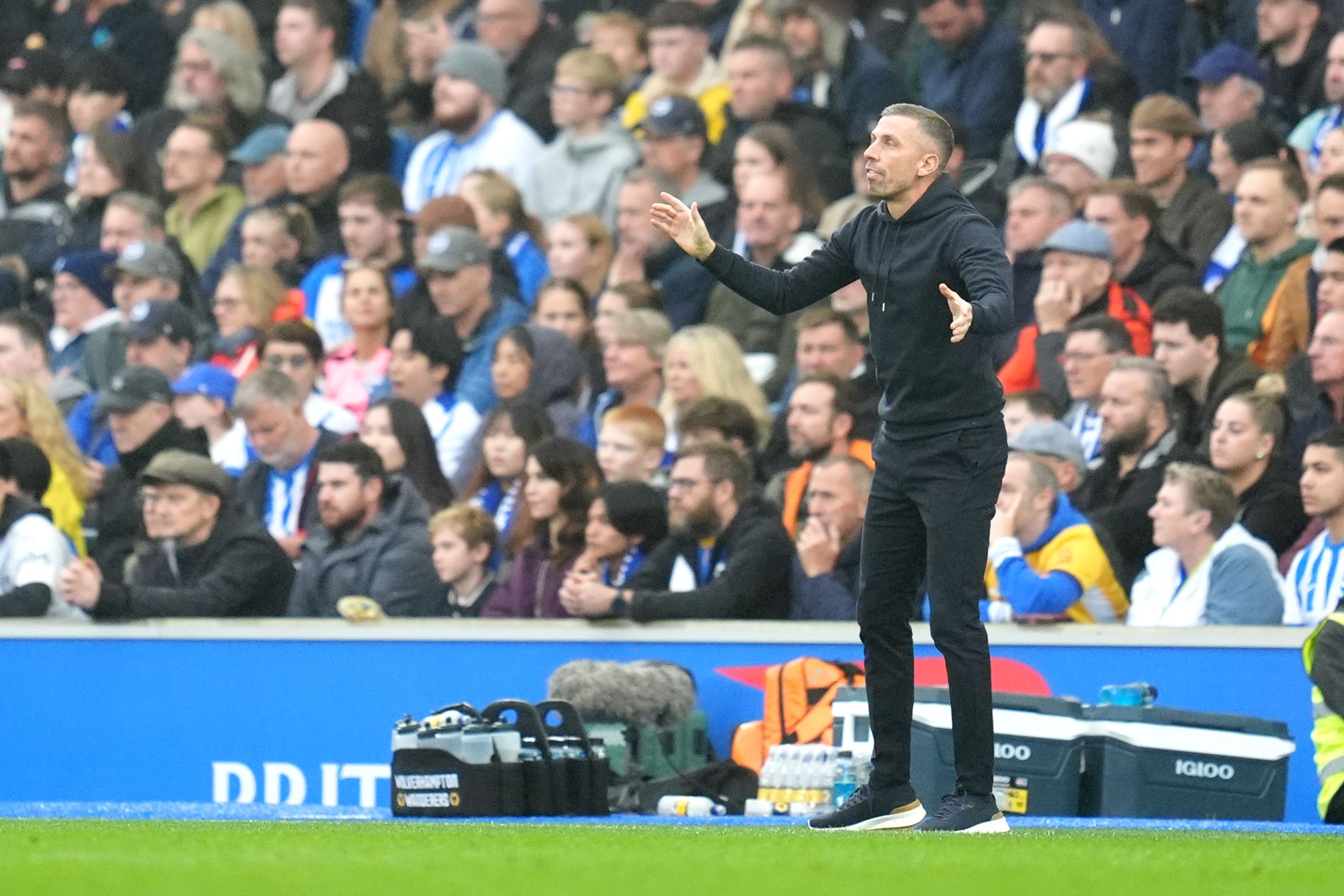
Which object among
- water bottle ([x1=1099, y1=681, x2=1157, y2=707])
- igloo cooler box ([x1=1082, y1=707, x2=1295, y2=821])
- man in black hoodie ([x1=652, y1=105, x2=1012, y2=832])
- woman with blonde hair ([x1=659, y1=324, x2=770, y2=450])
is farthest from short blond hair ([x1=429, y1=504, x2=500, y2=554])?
man in black hoodie ([x1=652, y1=105, x2=1012, y2=832])

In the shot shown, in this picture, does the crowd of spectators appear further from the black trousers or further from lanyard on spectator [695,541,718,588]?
the black trousers

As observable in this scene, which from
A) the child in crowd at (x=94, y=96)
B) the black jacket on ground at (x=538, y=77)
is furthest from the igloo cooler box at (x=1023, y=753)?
the child in crowd at (x=94, y=96)

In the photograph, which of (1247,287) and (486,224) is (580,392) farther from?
(1247,287)

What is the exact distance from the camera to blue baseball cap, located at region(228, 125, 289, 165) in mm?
16453

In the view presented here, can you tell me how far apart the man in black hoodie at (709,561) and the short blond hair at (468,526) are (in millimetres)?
700

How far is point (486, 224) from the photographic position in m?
15.0

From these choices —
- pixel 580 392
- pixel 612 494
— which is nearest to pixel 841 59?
pixel 580 392

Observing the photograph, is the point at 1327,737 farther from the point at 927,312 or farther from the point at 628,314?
the point at 628,314

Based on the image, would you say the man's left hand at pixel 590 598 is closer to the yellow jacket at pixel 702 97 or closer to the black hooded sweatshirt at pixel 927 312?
the black hooded sweatshirt at pixel 927 312

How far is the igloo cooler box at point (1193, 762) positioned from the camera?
938cm

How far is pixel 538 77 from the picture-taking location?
16547 millimetres

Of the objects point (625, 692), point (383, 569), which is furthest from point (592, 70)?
point (625, 692)

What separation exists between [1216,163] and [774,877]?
795 centimetres

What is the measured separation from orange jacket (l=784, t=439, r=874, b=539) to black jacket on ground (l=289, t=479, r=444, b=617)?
65.1 inches
